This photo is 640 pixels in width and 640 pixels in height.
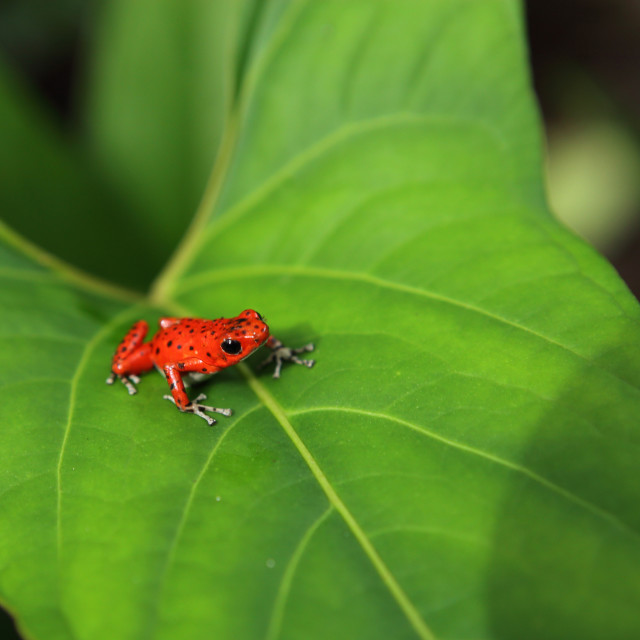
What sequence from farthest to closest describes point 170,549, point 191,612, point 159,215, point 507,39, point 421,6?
point 159,215 < point 421,6 < point 507,39 < point 170,549 < point 191,612

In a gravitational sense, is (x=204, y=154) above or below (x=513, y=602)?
above

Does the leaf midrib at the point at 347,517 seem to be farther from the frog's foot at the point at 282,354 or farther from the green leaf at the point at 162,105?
the green leaf at the point at 162,105

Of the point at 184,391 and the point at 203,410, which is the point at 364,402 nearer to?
the point at 203,410

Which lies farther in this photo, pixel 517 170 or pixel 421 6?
pixel 421 6

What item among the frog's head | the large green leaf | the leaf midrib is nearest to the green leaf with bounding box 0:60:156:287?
the large green leaf

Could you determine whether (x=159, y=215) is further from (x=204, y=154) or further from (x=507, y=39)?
(x=507, y=39)

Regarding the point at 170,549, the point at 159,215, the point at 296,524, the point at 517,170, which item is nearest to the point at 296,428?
the point at 296,524

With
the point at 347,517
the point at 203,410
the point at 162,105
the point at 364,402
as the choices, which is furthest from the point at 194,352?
the point at 162,105
